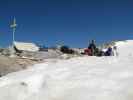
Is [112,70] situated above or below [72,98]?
above

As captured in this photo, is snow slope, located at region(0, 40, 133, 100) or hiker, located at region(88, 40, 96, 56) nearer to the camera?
snow slope, located at region(0, 40, 133, 100)

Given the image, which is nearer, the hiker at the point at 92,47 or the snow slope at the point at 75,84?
the snow slope at the point at 75,84

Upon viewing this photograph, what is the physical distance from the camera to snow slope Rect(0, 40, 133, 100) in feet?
14.5

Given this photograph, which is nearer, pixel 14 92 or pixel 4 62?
pixel 14 92

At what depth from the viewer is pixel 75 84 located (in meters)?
4.80

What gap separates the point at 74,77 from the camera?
199 inches

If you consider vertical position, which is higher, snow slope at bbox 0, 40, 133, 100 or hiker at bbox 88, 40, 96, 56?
Answer: hiker at bbox 88, 40, 96, 56

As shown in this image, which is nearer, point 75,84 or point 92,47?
point 75,84

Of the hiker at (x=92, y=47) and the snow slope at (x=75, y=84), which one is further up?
the hiker at (x=92, y=47)

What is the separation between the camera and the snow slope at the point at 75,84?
4426 millimetres

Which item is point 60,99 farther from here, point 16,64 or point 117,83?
point 16,64

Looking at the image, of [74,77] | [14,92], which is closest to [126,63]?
[74,77]

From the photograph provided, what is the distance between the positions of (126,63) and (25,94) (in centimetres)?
187

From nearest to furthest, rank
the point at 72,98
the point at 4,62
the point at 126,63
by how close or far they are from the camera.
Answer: the point at 72,98, the point at 126,63, the point at 4,62
